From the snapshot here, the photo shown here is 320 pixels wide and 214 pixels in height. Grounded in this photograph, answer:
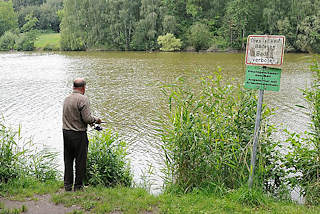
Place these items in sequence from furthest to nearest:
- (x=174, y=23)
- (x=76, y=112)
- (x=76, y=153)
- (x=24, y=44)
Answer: (x=24, y=44), (x=174, y=23), (x=76, y=153), (x=76, y=112)

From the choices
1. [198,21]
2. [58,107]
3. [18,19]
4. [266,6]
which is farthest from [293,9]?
[18,19]

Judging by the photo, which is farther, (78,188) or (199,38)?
(199,38)

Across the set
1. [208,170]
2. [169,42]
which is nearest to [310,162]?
[208,170]

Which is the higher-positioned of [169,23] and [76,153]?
[169,23]

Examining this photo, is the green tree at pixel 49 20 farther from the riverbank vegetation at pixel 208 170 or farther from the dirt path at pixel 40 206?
the dirt path at pixel 40 206

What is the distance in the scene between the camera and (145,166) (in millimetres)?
9031

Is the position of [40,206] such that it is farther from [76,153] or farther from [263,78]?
[263,78]

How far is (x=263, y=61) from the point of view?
4840mm

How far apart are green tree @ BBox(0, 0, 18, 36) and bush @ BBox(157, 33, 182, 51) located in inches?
2053

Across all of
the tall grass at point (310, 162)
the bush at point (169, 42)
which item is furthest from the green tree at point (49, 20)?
the tall grass at point (310, 162)

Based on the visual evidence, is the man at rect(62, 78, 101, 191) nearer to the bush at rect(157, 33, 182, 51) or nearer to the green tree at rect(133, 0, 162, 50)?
the bush at rect(157, 33, 182, 51)

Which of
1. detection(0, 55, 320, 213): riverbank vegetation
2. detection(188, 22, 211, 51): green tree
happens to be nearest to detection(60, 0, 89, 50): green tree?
detection(188, 22, 211, 51): green tree

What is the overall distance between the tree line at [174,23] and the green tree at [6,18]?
103ft

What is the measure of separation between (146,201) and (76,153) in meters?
1.54
